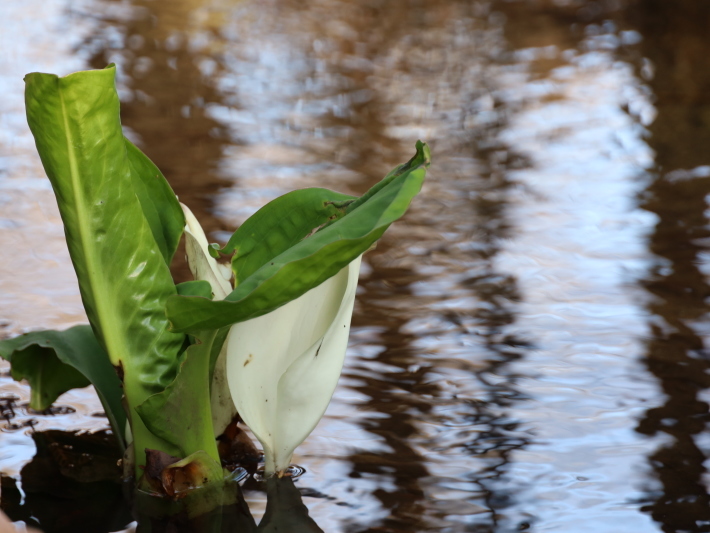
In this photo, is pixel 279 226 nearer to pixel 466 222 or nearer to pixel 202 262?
pixel 202 262

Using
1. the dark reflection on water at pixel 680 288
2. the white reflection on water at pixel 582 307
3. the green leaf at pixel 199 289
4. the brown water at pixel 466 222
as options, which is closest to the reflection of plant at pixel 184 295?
the green leaf at pixel 199 289

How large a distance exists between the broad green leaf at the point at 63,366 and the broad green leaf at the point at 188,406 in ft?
0.34

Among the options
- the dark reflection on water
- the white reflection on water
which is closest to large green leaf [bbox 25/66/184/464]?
the white reflection on water

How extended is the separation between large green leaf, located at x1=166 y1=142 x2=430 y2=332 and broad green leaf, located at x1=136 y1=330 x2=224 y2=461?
0.21ft

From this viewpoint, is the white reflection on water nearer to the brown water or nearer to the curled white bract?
the brown water

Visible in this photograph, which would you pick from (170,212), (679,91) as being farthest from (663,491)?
(679,91)

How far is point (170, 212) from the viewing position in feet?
3.01

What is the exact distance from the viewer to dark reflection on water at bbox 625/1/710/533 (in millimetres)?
949

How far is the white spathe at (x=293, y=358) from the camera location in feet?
2.79

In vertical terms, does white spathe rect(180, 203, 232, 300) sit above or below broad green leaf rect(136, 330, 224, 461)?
above

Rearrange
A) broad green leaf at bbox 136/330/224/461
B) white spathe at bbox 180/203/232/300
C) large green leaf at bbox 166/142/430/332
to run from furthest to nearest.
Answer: white spathe at bbox 180/203/232/300
broad green leaf at bbox 136/330/224/461
large green leaf at bbox 166/142/430/332

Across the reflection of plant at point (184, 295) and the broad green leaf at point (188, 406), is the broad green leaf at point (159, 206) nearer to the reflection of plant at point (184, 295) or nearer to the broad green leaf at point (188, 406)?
the reflection of plant at point (184, 295)

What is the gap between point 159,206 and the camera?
92 centimetres

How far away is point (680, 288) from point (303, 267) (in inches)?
41.0
